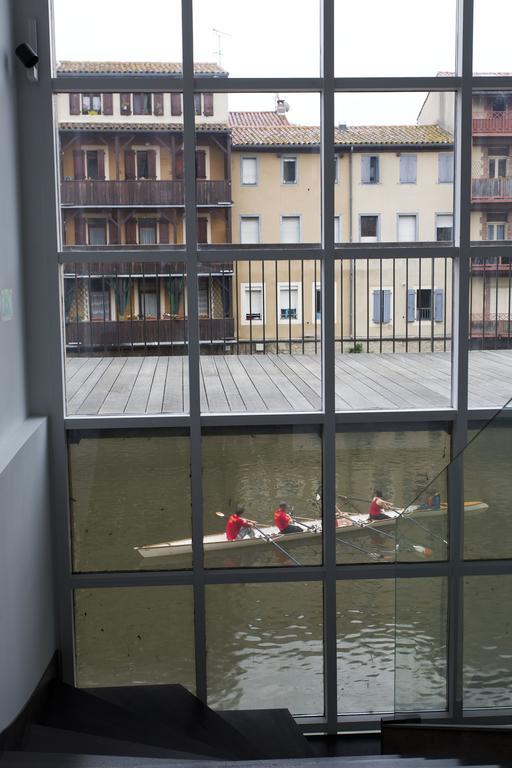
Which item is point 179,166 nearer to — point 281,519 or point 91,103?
point 91,103

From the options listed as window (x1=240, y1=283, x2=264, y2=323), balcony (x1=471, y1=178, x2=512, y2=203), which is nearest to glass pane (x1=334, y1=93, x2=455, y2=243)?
balcony (x1=471, y1=178, x2=512, y2=203)

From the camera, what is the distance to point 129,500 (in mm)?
5523

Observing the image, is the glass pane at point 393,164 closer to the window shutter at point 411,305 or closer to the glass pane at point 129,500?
the window shutter at point 411,305

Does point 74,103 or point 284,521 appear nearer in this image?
point 74,103

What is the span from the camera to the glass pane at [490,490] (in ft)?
10.8

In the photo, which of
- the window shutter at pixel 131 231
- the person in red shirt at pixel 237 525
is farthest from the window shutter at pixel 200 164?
the person in red shirt at pixel 237 525

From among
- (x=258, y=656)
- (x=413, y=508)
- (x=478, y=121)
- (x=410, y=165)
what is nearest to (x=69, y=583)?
(x=258, y=656)

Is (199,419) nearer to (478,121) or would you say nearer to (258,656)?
(258,656)

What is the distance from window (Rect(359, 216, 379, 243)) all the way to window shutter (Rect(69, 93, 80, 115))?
1.77m

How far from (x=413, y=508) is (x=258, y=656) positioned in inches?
76.3

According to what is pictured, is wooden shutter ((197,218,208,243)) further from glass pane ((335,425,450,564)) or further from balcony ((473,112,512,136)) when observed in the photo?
balcony ((473,112,512,136))

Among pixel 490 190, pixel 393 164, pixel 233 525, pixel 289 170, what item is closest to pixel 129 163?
pixel 289 170

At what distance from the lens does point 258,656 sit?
558 centimetres

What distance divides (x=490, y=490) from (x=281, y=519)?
2313 mm
